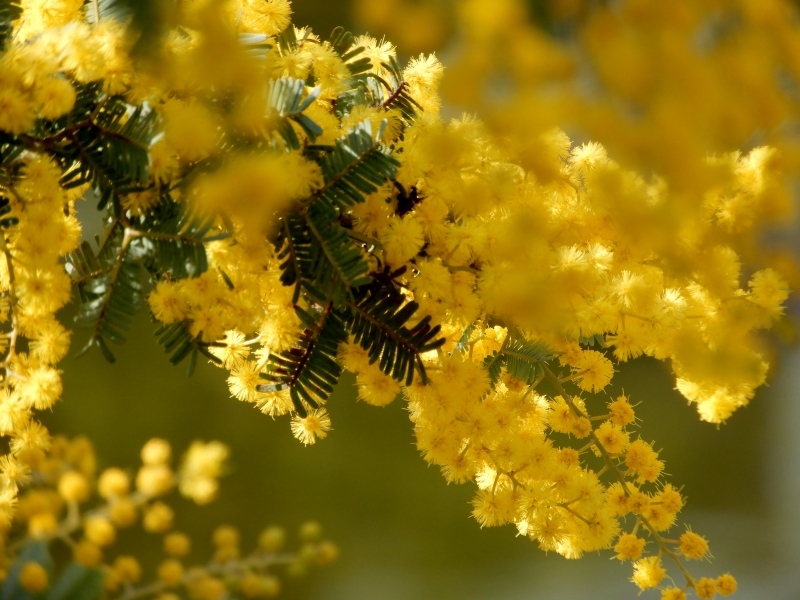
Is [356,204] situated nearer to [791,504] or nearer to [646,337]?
[646,337]

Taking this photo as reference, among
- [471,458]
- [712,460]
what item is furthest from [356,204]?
[712,460]

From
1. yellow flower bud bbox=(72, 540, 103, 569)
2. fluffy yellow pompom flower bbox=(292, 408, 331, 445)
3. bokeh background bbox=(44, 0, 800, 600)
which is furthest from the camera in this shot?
bokeh background bbox=(44, 0, 800, 600)

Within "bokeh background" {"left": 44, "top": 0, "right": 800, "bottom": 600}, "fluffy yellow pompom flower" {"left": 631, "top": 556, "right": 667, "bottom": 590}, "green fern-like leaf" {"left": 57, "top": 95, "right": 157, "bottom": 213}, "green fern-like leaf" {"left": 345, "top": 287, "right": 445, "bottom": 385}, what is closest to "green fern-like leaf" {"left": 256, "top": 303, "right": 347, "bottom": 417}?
"green fern-like leaf" {"left": 345, "top": 287, "right": 445, "bottom": 385}

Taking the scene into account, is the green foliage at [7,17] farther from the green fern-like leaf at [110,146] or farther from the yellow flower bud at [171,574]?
the yellow flower bud at [171,574]

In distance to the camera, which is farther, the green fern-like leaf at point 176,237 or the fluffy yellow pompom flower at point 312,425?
the fluffy yellow pompom flower at point 312,425

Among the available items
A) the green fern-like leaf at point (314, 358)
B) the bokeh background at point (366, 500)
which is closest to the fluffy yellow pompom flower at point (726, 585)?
the green fern-like leaf at point (314, 358)

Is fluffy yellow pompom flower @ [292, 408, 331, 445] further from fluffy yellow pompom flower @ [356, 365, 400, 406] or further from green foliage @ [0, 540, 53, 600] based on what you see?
green foliage @ [0, 540, 53, 600]

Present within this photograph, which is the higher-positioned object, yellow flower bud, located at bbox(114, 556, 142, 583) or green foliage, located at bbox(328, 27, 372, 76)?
green foliage, located at bbox(328, 27, 372, 76)
